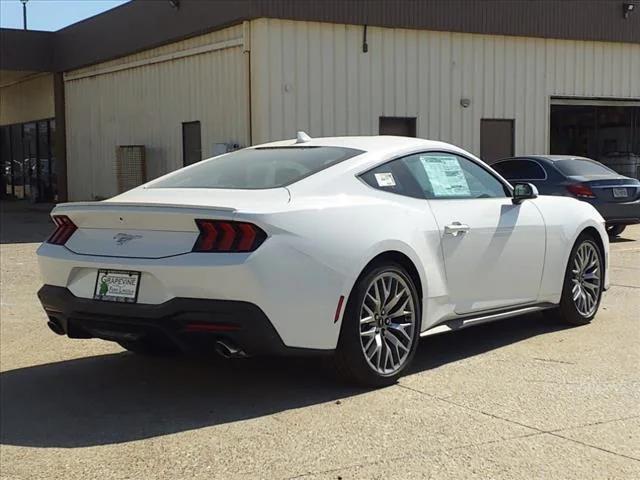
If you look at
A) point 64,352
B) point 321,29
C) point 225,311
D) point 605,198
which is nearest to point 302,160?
point 225,311

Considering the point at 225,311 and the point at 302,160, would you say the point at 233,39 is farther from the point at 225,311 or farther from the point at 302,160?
the point at 225,311

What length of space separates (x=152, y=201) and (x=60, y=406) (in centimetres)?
137

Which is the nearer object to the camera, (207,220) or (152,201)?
(207,220)

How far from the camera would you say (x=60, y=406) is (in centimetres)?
486

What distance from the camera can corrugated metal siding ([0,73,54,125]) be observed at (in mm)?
27295

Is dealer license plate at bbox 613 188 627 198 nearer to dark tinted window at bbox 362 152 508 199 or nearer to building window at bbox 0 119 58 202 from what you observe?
dark tinted window at bbox 362 152 508 199

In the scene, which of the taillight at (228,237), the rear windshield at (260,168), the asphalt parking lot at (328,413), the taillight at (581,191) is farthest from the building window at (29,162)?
the taillight at (228,237)

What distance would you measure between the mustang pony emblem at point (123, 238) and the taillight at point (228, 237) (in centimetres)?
47

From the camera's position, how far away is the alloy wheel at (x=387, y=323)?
4.87m

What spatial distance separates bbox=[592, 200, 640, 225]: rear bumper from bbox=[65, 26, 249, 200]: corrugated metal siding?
24.0 feet

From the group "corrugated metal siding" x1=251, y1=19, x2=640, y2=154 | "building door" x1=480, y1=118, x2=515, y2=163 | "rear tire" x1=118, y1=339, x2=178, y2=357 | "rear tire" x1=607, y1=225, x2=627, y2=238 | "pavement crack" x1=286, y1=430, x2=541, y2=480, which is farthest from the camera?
"building door" x1=480, y1=118, x2=515, y2=163

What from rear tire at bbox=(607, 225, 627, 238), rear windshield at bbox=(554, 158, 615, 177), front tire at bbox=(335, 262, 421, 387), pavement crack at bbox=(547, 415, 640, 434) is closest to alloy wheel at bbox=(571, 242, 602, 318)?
front tire at bbox=(335, 262, 421, 387)

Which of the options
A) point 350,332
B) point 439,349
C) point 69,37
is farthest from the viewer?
point 69,37

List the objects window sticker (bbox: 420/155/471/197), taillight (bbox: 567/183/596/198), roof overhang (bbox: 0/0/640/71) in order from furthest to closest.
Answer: roof overhang (bbox: 0/0/640/71) < taillight (bbox: 567/183/596/198) < window sticker (bbox: 420/155/471/197)
